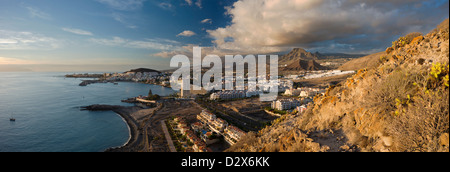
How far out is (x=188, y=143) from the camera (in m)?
15.1

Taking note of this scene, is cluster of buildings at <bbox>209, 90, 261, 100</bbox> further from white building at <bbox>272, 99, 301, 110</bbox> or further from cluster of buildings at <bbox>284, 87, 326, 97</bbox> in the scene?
white building at <bbox>272, 99, 301, 110</bbox>

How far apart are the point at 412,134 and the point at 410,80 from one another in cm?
125

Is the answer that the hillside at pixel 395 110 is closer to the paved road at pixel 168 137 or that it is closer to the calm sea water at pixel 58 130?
the paved road at pixel 168 137

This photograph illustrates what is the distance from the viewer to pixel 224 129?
16.8 meters

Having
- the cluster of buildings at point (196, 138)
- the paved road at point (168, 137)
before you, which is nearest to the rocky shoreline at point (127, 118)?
the paved road at point (168, 137)

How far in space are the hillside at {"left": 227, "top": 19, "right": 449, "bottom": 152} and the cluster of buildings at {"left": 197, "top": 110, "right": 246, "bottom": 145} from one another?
969 cm

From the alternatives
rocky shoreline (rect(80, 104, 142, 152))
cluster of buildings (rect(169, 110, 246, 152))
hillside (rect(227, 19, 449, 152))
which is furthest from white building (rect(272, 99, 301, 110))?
hillside (rect(227, 19, 449, 152))

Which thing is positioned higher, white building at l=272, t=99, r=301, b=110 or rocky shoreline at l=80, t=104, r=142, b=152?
white building at l=272, t=99, r=301, b=110

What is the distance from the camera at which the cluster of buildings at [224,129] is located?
15109 mm

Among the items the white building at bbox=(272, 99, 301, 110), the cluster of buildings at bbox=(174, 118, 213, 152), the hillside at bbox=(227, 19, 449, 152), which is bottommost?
the cluster of buildings at bbox=(174, 118, 213, 152)

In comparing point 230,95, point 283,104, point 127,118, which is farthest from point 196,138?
point 230,95

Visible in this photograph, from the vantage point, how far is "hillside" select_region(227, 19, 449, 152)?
2930 mm
